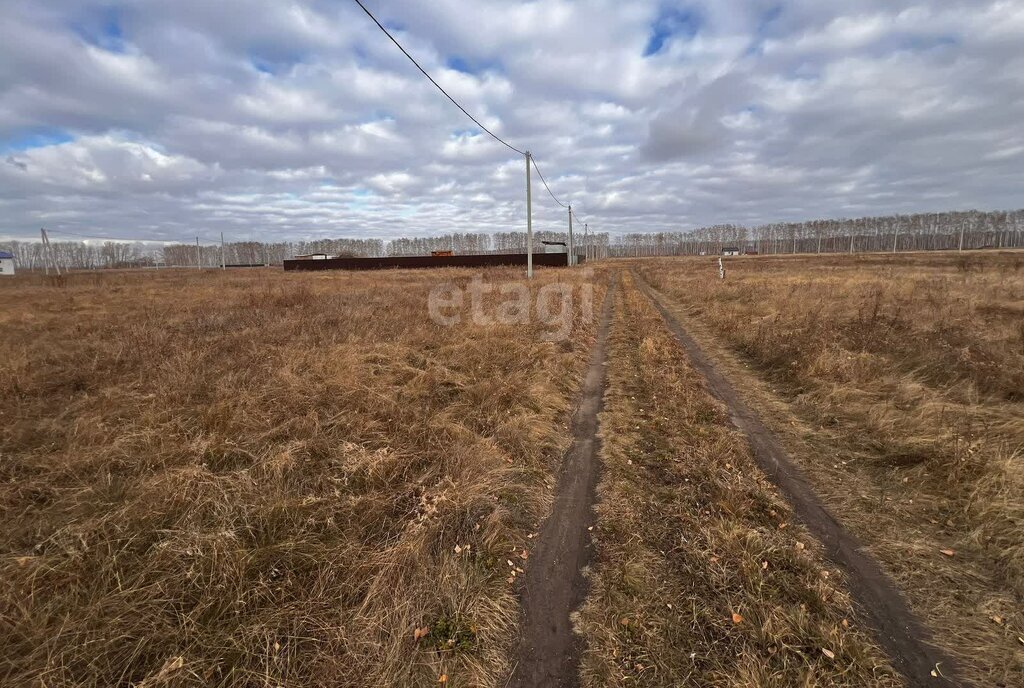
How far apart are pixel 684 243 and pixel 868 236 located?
190ft

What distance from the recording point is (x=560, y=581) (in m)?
3.02

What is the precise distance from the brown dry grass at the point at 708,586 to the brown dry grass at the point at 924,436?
2.00 feet

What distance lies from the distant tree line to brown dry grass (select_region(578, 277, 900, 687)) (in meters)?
92.7

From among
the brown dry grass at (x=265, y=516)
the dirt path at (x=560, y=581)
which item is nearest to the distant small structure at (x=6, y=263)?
the brown dry grass at (x=265, y=516)

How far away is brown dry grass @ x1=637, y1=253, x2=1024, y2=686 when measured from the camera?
279 cm

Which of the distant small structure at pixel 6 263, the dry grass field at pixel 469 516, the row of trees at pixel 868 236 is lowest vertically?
the dry grass field at pixel 469 516

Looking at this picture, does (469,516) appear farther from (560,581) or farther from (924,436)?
(924,436)

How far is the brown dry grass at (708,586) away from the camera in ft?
7.63

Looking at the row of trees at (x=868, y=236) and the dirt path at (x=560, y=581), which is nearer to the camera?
the dirt path at (x=560, y=581)

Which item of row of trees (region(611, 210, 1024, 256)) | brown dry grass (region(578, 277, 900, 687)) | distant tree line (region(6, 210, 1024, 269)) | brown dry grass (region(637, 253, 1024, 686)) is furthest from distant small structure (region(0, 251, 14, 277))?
row of trees (region(611, 210, 1024, 256))

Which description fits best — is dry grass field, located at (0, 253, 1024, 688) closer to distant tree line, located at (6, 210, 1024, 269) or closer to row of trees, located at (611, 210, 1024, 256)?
distant tree line, located at (6, 210, 1024, 269)

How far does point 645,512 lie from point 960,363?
687cm

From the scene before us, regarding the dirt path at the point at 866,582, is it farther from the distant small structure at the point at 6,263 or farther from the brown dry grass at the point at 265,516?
the distant small structure at the point at 6,263

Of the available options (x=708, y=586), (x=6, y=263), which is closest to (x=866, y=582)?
(x=708, y=586)
